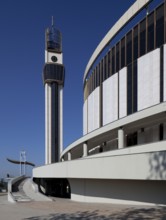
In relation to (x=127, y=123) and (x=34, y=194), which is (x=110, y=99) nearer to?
(x=127, y=123)

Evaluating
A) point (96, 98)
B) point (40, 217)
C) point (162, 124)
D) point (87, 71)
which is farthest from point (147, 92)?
point (87, 71)

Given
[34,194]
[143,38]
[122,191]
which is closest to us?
[122,191]

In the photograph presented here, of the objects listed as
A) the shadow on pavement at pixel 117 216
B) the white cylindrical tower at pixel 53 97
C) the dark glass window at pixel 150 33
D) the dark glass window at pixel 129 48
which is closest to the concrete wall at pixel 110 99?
the dark glass window at pixel 129 48

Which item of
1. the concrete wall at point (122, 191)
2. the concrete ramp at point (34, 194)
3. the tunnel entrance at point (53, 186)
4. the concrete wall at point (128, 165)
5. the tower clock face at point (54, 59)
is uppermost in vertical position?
the tower clock face at point (54, 59)

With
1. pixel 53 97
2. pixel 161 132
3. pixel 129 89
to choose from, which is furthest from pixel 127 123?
pixel 53 97

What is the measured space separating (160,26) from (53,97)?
5161 cm

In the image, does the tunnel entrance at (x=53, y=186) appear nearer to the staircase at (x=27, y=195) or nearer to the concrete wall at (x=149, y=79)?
the staircase at (x=27, y=195)

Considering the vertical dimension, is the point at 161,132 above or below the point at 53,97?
below

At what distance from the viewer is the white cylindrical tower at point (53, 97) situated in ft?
231

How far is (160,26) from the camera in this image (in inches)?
936

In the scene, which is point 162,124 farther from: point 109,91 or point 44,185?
point 44,185

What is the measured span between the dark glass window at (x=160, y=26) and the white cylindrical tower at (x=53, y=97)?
5016 cm

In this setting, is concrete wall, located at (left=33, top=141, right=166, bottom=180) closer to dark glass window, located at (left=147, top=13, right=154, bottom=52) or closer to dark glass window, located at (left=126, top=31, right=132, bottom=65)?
dark glass window, located at (left=147, top=13, right=154, bottom=52)

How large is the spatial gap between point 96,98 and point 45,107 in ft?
124
